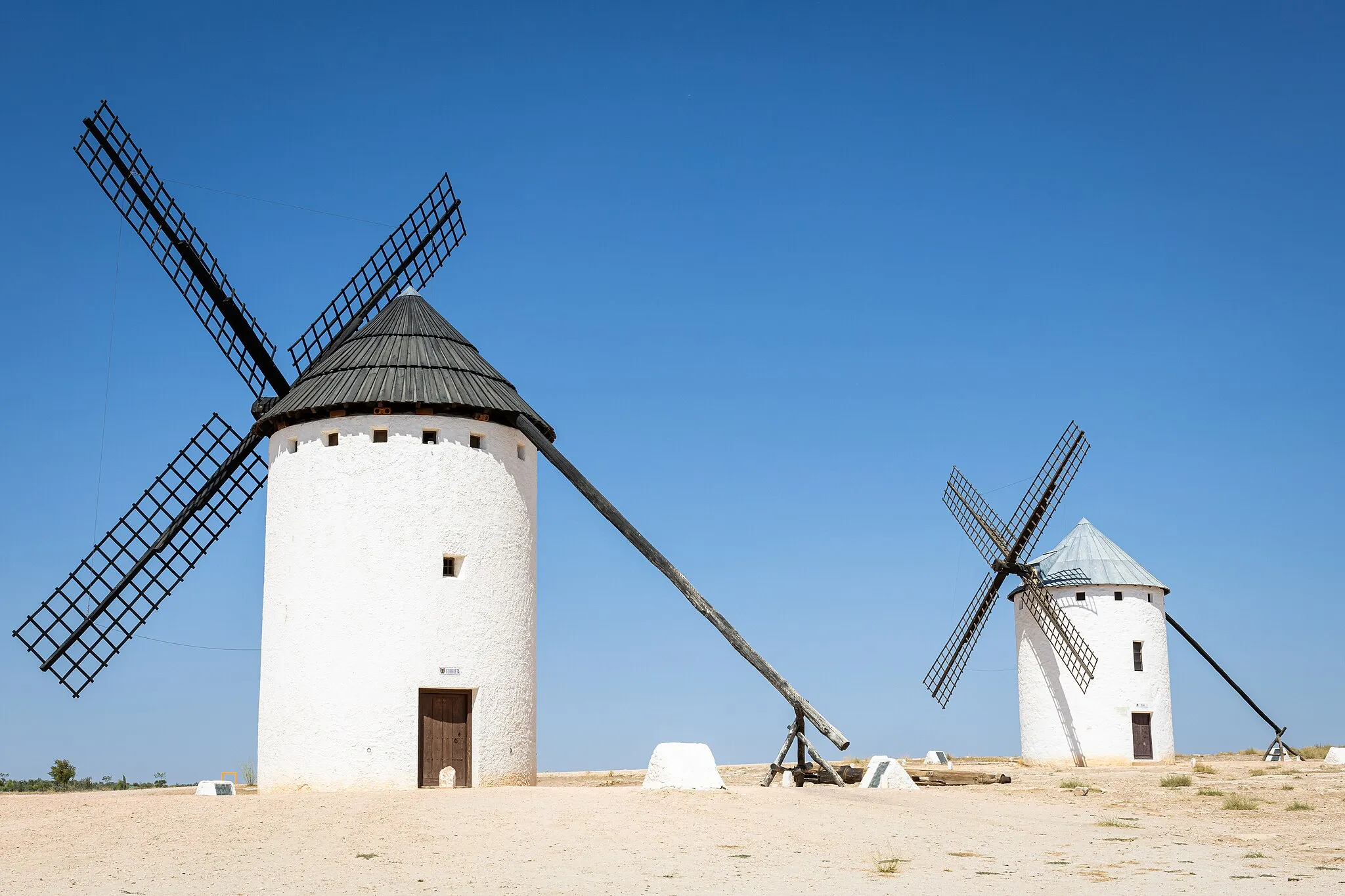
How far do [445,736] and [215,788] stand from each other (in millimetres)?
3622

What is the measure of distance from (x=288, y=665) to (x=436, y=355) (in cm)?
554

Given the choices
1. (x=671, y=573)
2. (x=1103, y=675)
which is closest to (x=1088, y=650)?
(x=1103, y=675)

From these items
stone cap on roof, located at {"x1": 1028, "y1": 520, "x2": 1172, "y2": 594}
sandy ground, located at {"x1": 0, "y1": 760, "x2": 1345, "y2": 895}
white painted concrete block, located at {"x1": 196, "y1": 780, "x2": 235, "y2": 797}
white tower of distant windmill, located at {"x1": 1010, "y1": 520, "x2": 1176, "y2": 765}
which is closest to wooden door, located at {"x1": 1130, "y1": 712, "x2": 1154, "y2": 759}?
white tower of distant windmill, located at {"x1": 1010, "y1": 520, "x2": 1176, "y2": 765}

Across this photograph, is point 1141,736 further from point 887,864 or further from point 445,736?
point 887,864

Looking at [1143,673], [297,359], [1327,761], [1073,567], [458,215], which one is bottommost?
[1327,761]

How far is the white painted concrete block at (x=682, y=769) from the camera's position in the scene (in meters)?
18.2

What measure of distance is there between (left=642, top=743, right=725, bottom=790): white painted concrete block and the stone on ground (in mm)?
3835

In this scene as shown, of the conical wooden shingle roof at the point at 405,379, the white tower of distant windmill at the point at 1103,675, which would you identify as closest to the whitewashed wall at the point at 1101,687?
the white tower of distant windmill at the point at 1103,675

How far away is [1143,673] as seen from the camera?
37.4 metres

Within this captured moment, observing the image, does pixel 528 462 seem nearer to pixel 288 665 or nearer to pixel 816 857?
pixel 288 665

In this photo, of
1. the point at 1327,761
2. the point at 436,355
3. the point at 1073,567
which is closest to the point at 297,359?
the point at 436,355

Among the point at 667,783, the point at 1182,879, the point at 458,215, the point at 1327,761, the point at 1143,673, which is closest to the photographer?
the point at 1182,879

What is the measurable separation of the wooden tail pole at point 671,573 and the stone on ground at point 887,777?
1286 millimetres

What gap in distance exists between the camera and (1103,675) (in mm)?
37031
